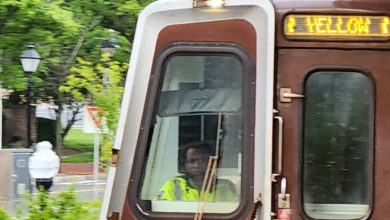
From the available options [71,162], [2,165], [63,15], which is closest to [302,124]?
[63,15]

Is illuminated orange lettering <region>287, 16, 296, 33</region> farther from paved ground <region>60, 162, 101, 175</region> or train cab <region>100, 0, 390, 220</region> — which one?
paved ground <region>60, 162, 101, 175</region>

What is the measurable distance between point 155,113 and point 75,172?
3047cm

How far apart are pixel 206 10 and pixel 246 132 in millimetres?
797

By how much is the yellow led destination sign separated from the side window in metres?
0.28

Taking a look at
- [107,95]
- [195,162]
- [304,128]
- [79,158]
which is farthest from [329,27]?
[79,158]

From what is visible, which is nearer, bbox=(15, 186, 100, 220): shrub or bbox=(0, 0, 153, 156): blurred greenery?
bbox=(15, 186, 100, 220): shrub

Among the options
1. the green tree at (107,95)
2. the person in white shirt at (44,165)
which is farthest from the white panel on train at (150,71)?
the person in white shirt at (44,165)

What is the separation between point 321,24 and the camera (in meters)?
4.59

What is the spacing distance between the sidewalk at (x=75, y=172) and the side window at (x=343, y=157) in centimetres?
2554

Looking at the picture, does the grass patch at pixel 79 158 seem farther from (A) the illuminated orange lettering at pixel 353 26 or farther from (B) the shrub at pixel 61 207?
(A) the illuminated orange lettering at pixel 353 26

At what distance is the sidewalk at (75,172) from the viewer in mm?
30938

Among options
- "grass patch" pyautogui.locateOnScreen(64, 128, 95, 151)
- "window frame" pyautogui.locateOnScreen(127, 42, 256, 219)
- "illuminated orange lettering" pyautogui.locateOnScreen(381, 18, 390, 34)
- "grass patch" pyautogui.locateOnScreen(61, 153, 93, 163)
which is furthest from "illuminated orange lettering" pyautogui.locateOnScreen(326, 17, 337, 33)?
"grass patch" pyautogui.locateOnScreen(64, 128, 95, 151)

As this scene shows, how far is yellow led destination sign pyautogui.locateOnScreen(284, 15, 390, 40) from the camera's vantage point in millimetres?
4555

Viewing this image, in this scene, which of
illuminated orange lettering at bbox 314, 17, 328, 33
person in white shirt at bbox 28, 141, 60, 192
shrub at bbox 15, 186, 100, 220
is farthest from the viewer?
person in white shirt at bbox 28, 141, 60, 192
